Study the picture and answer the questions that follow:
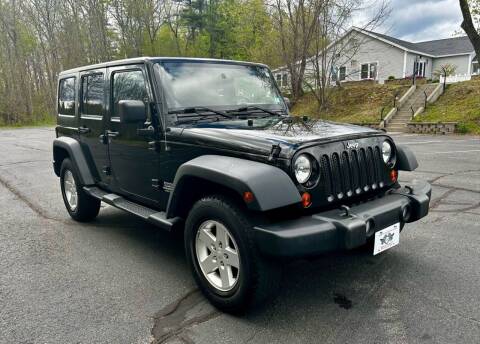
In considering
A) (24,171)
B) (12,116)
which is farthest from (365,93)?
(12,116)

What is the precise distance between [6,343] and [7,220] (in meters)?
3.30

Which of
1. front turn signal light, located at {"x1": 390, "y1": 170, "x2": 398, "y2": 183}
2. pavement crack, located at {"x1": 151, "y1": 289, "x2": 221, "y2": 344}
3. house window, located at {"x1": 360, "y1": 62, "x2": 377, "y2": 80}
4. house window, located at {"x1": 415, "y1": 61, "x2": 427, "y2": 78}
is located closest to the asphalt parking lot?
pavement crack, located at {"x1": 151, "y1": 289, "x2": 221, "y2": 344}

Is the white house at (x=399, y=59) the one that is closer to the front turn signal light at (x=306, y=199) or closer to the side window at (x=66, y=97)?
the side window at (x=66, y=97)

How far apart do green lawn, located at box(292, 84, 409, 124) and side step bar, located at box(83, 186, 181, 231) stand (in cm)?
1800

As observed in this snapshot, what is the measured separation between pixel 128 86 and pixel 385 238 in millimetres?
2762

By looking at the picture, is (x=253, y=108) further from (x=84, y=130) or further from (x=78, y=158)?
(x=78, y=158)

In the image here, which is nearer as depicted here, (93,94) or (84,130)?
(93,94)

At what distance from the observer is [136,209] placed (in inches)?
144

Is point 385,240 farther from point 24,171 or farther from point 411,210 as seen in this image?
point 24,171

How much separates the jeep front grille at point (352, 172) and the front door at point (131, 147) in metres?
1.60

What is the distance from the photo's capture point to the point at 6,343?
2486mm

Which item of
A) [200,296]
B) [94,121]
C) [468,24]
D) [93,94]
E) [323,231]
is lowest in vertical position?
[200,296]

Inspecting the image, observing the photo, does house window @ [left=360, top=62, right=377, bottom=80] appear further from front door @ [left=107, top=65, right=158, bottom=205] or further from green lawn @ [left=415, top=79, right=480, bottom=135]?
front door @ [left=107, top=65, right=158, bottom=205]

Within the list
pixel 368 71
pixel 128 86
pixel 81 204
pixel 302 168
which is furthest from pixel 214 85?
pixel 368 71
